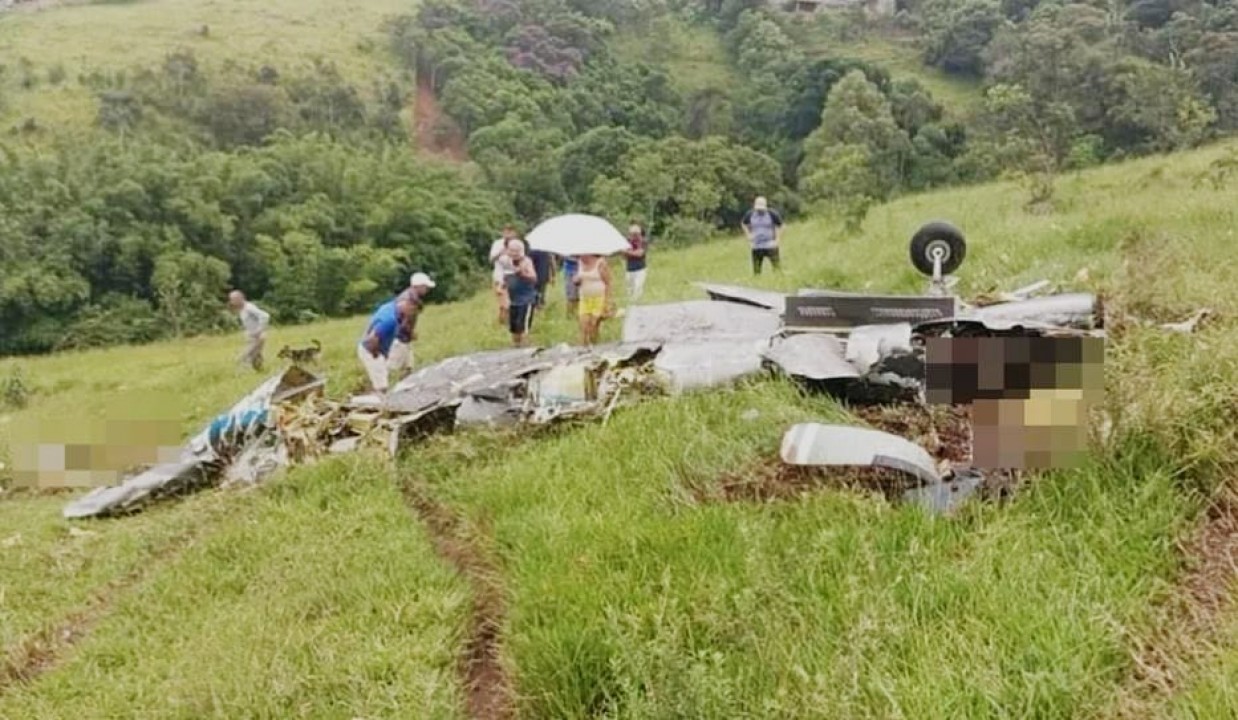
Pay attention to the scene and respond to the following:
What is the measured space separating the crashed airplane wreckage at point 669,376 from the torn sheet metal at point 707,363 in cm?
1

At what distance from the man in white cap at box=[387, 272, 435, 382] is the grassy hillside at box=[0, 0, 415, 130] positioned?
5202 cm

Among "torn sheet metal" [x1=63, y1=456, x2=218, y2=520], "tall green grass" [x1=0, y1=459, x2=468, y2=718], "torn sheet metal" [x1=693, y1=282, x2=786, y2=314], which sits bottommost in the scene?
"torn sheet metal" [x1=63, y1=456, x2=218, y2=520]

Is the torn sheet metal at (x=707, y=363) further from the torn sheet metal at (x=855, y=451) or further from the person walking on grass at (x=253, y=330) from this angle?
the person walking on grass at (x=253, y=330)

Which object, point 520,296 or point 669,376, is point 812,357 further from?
point 520,296

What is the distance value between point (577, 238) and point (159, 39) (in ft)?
219

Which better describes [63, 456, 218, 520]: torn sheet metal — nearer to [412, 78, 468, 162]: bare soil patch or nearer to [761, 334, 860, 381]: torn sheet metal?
[761, 334, 860, 381]: torn sheet metal

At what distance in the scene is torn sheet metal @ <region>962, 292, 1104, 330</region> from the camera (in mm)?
6076

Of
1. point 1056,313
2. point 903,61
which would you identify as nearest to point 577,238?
point 1056,313

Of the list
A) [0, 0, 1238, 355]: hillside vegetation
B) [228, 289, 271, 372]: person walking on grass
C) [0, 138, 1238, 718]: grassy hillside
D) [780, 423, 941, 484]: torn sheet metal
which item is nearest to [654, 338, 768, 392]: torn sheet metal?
[0, 138, 1238, 718]: grassy hillside

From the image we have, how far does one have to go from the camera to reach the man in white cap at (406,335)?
1002 centimetres

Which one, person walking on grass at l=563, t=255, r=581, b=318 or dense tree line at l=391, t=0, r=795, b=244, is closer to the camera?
person walking on grass at l=563, t=255, r=581, b=318

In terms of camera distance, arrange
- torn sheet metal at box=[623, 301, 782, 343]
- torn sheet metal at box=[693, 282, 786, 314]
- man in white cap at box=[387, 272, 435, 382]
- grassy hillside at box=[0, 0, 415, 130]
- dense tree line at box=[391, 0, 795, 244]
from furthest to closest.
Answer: grassy hillside at box=[0, 0, 415, 130], dense tree line at box=[391, 0, 795, 244], man in white cap at box=[387, 272, 435, 382], torn sheet metal at box=[693, 282, 786, 314], torn sheet metal at box=[623, 301, 782, 343]

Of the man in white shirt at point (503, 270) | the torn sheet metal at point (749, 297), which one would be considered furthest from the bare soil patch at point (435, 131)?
the torn sheet metal at point (749, 297)

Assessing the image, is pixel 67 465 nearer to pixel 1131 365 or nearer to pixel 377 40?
pixel 1131 365
